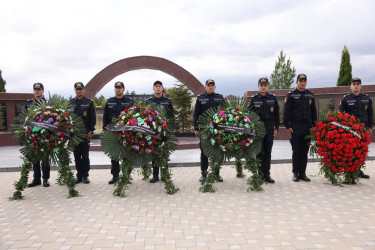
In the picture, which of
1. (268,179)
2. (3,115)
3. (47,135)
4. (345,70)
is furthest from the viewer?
(345,70)

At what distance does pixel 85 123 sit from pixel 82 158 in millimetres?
653

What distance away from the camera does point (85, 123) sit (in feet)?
16.9

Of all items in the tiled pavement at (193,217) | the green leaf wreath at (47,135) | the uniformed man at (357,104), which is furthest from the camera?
the uniformed man at (357,104)

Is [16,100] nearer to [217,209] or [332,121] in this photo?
[217,209]

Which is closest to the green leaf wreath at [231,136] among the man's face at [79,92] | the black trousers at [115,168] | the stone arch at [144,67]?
the black trousers at [115,168]

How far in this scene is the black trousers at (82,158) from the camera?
506cm

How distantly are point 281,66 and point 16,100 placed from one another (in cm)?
1849

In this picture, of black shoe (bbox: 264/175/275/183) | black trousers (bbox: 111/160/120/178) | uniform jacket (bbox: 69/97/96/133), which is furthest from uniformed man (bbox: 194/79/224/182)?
uniform jacket (bbox: 69/97/96/133)

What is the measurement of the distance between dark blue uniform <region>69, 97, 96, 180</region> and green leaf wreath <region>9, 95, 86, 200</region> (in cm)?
66

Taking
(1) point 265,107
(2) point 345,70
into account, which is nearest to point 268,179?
(1) point 265,107

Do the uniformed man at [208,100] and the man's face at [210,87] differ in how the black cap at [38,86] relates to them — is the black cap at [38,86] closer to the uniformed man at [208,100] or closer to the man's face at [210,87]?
the uniformed man at [208,100]

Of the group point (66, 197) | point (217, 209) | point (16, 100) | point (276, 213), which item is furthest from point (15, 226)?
point (16, 100)

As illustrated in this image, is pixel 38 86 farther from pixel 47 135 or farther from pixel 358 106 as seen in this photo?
pixel 358 106

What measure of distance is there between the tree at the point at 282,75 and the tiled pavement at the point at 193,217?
707 inches
